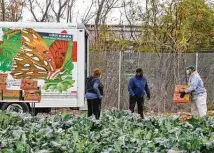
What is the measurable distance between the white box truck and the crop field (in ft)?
24.8

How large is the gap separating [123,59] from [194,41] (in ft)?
15.1

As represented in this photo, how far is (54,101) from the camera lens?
15383mm

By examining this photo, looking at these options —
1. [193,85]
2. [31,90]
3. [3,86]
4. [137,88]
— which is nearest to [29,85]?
[31,90]

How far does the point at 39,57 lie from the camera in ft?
50.1

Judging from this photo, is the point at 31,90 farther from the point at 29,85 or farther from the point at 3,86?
the point at 3,86

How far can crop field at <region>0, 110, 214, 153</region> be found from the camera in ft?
17.0

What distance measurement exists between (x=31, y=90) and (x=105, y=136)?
8.56 meters

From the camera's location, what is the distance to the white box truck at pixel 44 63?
15.1 metres

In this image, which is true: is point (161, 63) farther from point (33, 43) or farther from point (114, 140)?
point (114, 140)

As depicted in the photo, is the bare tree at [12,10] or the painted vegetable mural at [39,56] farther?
the bare tree at [12,10]

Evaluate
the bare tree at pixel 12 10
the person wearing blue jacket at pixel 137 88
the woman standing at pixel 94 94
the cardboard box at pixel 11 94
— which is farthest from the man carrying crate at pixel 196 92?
the bare tree at pixel 12 10

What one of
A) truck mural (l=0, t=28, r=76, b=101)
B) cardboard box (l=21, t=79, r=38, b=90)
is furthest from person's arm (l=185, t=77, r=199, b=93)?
cardboard box (l=21, t=79, r=38, b=90)

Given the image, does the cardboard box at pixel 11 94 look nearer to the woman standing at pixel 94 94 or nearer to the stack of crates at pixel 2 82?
the stack of crates at pixel 2 82

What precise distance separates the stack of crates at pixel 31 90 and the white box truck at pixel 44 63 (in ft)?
1.55
